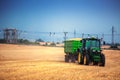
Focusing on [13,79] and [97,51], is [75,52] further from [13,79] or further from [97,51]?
[13,79]

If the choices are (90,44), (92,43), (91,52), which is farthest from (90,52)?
(92,43)

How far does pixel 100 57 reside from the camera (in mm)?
26016

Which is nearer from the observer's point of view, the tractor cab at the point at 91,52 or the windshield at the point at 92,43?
the tractor cab at the point at 91,52

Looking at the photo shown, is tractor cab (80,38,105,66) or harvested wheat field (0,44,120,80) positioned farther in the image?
tractor cab (80,38,105,66)

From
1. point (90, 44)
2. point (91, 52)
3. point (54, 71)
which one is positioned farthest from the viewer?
point (90, 44)

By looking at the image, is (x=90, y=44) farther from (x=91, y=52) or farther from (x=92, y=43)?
(x=91, y=52)

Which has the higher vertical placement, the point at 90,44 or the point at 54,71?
the point at 90,44

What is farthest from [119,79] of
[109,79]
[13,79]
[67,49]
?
[67,49]

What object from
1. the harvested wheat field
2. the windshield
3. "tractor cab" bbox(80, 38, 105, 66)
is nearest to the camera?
the harvested wheat field

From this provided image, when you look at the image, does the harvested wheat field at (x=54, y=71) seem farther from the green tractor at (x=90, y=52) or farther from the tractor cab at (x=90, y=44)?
the tractor cab at (x=90, y=44)

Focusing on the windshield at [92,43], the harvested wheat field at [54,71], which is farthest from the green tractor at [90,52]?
the harvested wheat field at [54,71]

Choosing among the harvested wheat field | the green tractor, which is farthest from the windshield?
the harvested wheat field

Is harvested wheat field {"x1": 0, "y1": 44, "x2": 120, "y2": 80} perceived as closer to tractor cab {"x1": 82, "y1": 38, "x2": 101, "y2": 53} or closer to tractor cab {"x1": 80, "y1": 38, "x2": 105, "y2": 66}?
tractor cab {"x1": 80, "y1": 38, "x2": 105, "y2": 66}

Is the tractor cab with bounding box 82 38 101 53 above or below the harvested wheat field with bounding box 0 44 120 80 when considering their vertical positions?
above
